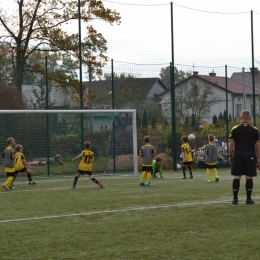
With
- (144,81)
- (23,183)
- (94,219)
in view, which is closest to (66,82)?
(144,81)

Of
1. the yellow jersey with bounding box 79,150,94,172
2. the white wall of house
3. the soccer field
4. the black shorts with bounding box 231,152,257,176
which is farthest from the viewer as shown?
the white wall of house

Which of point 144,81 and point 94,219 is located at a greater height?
point 144,81

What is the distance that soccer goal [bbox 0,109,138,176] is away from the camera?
70.9 feet

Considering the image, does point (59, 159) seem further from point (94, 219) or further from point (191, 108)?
point (94, 219)

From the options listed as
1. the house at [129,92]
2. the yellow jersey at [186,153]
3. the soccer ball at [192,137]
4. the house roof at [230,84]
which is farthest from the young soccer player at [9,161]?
the house roof at [230,84]

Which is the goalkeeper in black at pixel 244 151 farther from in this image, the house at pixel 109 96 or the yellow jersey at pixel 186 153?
the house at pixel 109 96

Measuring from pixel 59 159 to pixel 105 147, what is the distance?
73.1 inches

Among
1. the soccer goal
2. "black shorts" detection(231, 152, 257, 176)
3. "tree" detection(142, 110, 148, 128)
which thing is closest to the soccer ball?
"tree" detection(142, 110, 148, 128)

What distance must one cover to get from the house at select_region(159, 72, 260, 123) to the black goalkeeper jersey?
14.6m

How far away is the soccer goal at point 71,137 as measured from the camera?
21.6m

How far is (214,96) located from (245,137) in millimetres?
17190

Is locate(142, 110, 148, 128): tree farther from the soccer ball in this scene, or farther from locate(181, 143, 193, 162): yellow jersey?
locate(181, 143, 193, 162): yellow jersey

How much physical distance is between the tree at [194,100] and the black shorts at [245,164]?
15.5 metres

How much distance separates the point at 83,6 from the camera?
24828 millimetres
